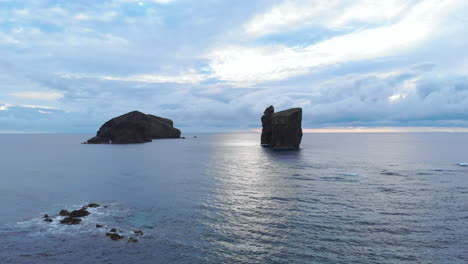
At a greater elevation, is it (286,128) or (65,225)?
(286,128)

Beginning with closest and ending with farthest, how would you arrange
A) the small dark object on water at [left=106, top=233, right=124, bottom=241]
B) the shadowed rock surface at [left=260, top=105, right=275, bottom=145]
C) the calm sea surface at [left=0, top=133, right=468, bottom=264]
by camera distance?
the calm sea surface at [left=0, top=133, right=468, bottom=264], the small dark object on water at [left=106, top=233, right=124, bottom=241], the shadowed rock surface at [left=260, top=105, right=275, bottom=145]

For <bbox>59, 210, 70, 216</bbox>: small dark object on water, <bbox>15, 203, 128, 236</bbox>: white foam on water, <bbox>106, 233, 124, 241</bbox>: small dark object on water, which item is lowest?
<bbox>15, 203, 128, 236</bbox>: white foam on water

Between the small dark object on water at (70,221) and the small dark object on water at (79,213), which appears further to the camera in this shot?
the small dark object on water at (79,213)

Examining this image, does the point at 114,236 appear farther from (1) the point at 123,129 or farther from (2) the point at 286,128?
(1) the point at 123,129

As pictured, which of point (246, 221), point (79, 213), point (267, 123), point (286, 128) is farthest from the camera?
point (267, 123)

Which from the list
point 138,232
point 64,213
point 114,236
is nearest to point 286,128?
point 64,213

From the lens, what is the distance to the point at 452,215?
81.7ft

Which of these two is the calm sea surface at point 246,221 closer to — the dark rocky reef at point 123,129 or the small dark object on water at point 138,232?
the small dark object on water at point 138,232

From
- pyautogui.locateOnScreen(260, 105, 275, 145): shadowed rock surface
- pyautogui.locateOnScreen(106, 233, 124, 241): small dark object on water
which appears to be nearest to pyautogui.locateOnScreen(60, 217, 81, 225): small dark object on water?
pyautogui.locateOnScreen(106, 233, 124, 241): small dark object on water

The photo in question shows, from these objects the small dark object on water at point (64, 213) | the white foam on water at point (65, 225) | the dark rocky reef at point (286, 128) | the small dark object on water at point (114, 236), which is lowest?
the white foam on water at point (65, 225)

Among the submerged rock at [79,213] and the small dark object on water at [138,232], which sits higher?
the submerged rock at [79,213]

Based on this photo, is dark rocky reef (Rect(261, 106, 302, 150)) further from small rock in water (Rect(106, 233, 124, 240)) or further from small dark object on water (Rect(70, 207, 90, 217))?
small rock in water (Rect(106, 233, 124, 240))

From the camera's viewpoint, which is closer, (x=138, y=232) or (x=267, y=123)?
(x=138, y=232)

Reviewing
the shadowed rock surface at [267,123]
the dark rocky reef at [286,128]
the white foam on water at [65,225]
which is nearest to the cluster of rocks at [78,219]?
the white foam on water at [65,225]
